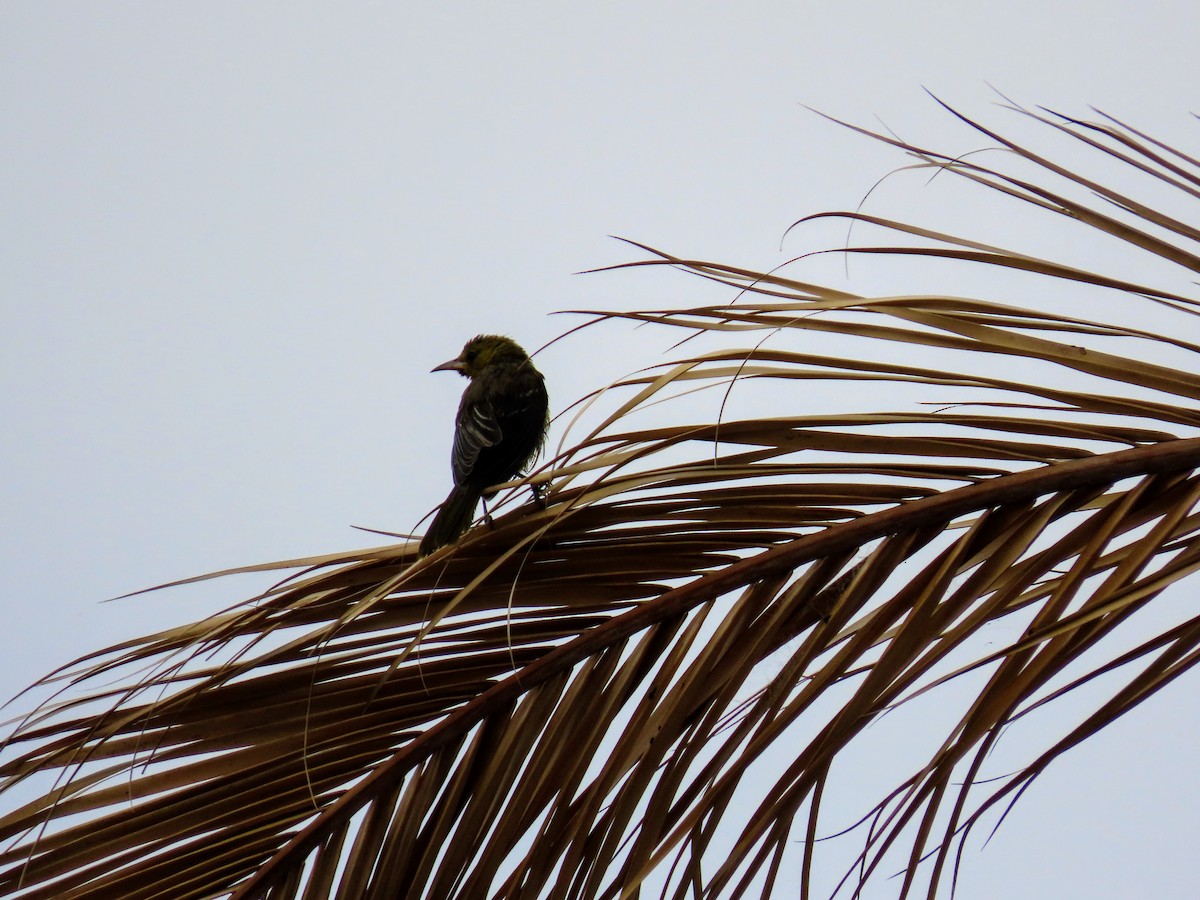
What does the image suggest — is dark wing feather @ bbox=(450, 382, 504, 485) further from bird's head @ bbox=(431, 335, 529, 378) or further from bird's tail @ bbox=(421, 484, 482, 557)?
bird's head @ bbox=(431, 335, 529, 378)

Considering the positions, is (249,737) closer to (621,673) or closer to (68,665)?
(68,665)

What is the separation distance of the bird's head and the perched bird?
35 cm

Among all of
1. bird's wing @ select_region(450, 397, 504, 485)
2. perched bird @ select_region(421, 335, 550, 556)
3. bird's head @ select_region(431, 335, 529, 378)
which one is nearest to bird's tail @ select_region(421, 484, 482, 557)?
perched bird @ select_region(421, 335, 550, 556)

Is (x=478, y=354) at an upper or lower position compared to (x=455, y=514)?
upper

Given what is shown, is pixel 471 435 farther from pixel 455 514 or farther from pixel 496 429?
pixel 455 514

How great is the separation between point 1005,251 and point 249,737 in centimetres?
131

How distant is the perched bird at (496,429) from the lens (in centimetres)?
364

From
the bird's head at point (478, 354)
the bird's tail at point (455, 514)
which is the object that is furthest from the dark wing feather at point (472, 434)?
the bird's head at point (478, 354)

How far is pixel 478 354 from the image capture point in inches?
204

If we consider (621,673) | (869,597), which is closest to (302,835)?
(621,673)

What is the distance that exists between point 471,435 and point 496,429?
0.08 m

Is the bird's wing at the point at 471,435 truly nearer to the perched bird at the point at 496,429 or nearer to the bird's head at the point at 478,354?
the perched bird at the point at 496,429

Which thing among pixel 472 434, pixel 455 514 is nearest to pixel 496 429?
pixel 472 434

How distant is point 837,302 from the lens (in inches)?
63.2
